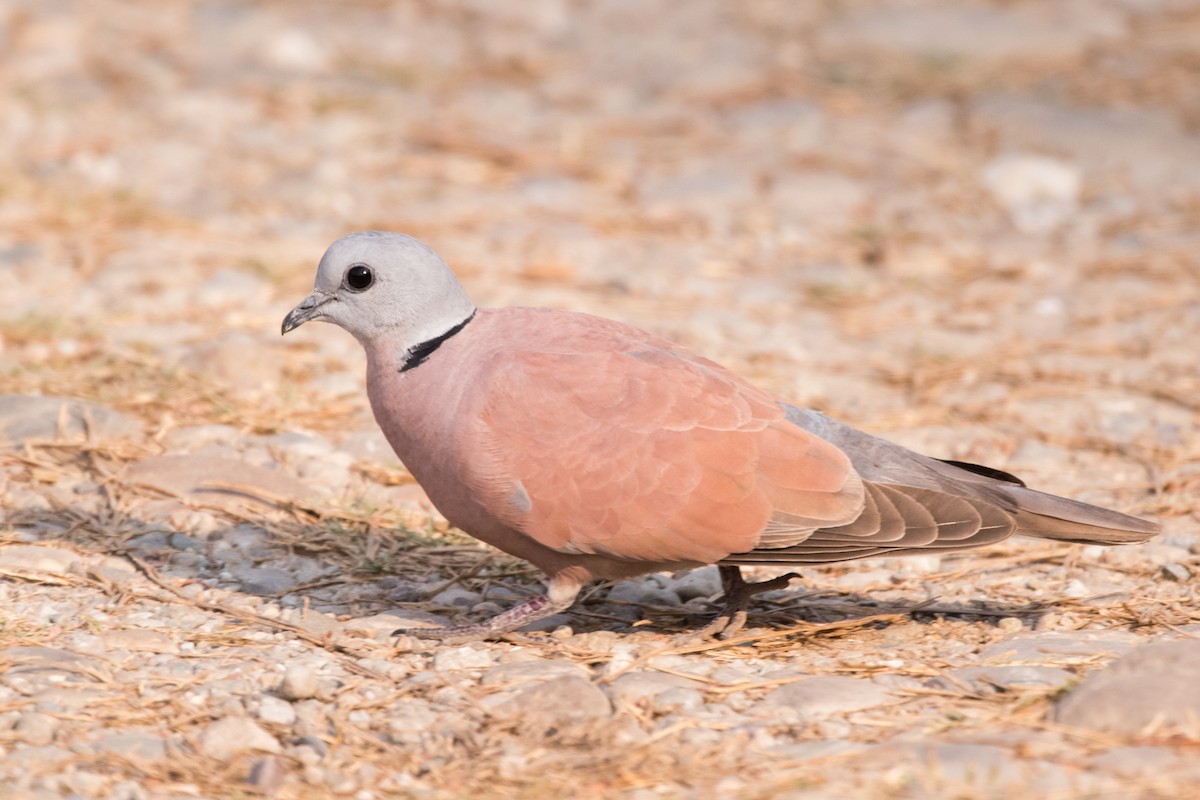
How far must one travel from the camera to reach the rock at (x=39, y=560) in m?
3.99

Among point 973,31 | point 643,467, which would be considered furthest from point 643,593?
point 973,31

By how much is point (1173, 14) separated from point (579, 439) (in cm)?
816

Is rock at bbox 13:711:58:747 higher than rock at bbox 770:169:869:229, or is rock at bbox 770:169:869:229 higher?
rock at bbox 770:169:869:229

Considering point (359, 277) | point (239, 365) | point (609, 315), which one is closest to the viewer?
point (359, 277)

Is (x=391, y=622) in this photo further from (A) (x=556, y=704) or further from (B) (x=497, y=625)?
(A) (x=556, y=704)

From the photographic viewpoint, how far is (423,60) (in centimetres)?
960

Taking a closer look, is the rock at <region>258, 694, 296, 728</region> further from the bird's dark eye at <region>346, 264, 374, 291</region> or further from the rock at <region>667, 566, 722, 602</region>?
the rock at <region>667, 566, 722, 602</region>

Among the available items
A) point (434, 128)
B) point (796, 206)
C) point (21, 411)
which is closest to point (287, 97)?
point (434, 128)

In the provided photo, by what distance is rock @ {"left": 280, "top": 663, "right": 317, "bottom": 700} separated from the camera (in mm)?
3303

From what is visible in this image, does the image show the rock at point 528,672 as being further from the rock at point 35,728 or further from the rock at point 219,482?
the rock at point 219,482

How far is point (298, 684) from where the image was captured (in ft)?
10.8

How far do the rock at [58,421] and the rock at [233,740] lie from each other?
1.92 m

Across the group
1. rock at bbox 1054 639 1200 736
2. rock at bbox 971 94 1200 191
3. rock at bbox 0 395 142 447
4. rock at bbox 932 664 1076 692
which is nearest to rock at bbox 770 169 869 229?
rock at bbox 971 94 1200 191

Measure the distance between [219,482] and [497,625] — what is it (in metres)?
1.27
